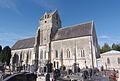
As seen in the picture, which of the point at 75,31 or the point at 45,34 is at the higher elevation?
the point at 45,34

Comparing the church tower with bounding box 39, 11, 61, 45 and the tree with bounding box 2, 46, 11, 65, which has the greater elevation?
the church tower with bounding box 39, 11, 61, 45

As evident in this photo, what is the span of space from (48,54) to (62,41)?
5436 mm

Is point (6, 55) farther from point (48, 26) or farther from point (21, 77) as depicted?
point (21, 77)

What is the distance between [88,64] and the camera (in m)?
34.8

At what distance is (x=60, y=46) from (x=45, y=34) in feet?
24.1

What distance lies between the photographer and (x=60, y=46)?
41500mm

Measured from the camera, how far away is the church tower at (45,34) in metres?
43.5

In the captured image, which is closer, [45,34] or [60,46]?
[60,46]

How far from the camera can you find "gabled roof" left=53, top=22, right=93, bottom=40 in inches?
1496

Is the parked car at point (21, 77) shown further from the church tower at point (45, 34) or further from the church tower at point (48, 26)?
the church tower at point (48, 26)

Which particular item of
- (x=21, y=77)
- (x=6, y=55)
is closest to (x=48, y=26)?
(x=6, y=55)

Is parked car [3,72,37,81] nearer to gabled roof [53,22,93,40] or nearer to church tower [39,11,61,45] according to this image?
gabled roof [53,22,93,40]

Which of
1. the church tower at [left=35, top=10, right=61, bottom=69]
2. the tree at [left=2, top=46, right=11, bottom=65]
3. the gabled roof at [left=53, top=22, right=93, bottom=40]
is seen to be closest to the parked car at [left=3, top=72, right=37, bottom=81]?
the gabled roof at [left=53, top=22, right=93, bottom=40]

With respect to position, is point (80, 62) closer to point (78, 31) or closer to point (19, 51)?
point (78, 31)
